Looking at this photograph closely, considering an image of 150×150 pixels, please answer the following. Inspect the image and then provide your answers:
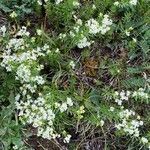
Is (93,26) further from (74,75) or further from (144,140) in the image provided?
(144,140)

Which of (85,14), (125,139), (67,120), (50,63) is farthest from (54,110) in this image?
(85,14)

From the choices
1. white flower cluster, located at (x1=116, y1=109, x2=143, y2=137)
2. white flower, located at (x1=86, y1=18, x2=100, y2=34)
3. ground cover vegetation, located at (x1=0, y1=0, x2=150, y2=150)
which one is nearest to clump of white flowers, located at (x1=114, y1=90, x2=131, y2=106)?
ground cover vegetation, located at (x1=0, y1=0, x2=150, y2=150)

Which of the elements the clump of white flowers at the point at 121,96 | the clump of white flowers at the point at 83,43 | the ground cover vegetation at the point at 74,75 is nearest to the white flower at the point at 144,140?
the ground cover vegetation at the point at 74,75

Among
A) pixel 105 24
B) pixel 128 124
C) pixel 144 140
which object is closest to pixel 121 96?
pixel 128 124

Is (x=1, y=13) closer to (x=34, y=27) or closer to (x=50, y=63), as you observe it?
(x=34, y=27)

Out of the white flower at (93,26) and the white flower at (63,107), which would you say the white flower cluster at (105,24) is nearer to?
the white flower at (93,26)

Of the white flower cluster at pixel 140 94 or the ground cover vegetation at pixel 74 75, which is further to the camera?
the white flower cluster at pixel 140 94

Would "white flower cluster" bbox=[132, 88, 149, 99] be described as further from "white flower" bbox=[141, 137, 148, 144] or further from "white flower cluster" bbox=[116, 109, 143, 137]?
"white flower" bbox=[141, 137, 148, 144]
